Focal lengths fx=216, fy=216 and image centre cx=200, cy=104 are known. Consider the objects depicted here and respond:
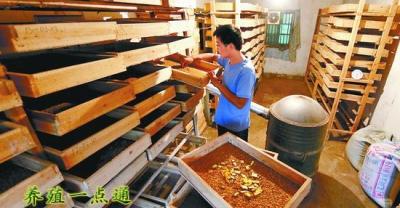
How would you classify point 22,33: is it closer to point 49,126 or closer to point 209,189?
point 49,126

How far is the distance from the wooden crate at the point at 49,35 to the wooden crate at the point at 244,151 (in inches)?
43.2

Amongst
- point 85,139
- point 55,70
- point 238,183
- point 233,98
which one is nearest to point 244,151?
point 238,183

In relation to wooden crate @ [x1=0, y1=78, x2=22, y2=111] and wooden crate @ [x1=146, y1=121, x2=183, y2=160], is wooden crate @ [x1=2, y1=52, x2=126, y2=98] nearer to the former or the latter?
wooden crate @ [x1=0, y1=78, x2=22, y2=111]

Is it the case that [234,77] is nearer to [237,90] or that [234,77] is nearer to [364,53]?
[237,90]

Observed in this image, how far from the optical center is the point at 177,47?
7.06ft

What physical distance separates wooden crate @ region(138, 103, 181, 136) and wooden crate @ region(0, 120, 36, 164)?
842 mm

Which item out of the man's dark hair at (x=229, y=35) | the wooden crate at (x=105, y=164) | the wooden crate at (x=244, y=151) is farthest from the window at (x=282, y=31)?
the wooden crate at (x=105, y=164)

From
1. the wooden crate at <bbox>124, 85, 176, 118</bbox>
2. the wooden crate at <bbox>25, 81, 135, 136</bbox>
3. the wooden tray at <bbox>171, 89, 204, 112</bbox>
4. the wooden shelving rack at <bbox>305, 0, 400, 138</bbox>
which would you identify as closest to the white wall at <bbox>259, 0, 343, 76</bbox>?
the wooden shelving rack at <bbox>305, 0, 400, 138</bbox>

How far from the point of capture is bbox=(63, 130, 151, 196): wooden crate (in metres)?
1.31

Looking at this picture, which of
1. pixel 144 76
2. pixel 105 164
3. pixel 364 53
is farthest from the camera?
pixel 364 53

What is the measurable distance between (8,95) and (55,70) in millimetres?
216

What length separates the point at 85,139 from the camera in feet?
4.30

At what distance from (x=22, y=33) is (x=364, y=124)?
225 inches

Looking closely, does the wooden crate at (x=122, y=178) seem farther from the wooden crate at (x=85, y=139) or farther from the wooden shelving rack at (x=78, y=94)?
the wooden crate at (x=85, y=139)
